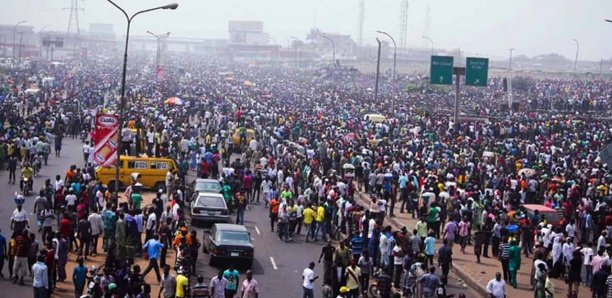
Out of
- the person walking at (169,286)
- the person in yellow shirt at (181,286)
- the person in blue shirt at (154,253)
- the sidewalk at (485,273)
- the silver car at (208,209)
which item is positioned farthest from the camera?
the silver car at (208,209)

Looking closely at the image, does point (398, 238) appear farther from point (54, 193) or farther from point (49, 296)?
point (54, 193)

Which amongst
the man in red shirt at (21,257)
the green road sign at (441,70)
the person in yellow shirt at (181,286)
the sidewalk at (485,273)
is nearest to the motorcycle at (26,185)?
the man in red shirt at (21,257)

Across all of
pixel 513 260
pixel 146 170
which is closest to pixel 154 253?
pixel 513 260

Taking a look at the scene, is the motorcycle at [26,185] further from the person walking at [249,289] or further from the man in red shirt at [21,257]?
the person walking at [249,289]

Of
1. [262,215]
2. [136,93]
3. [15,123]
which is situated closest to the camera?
[262,215]

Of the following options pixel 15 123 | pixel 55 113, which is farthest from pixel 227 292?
pixel 55 113

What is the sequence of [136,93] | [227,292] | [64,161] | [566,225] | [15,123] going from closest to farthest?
1. [227,292]
2. [566,225]
3. [64,161]
4. [15,123]
5. [136,93]

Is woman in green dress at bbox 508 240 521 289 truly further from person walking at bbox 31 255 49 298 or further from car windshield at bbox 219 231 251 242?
person walking at bbox 31 255 49 298
